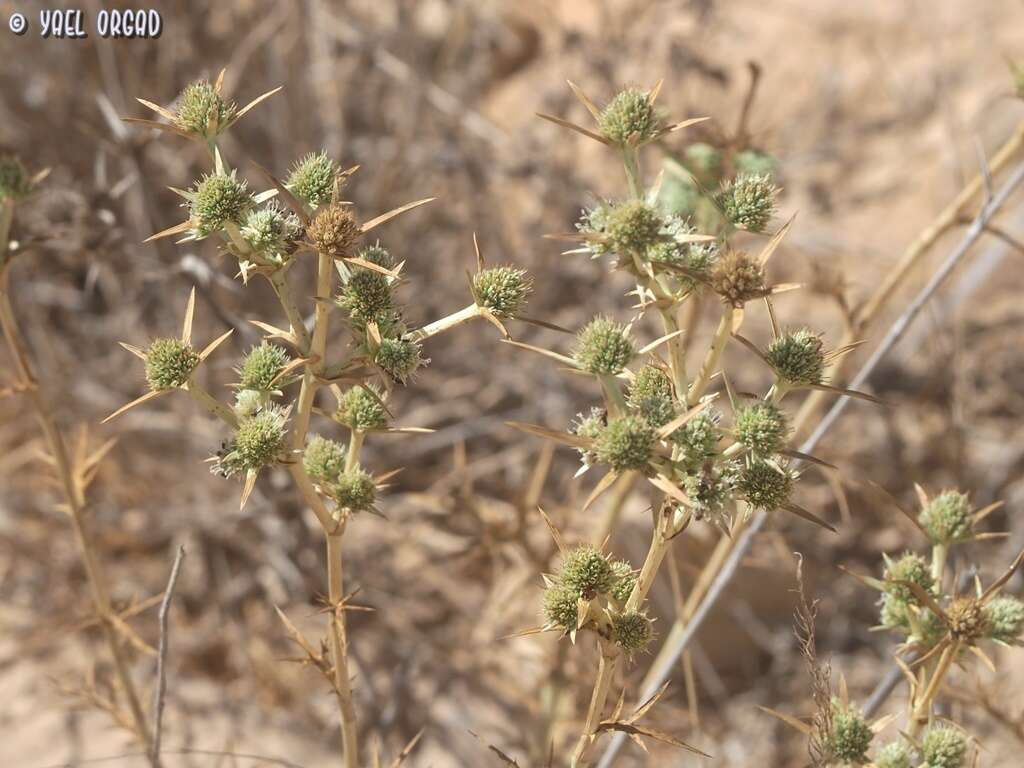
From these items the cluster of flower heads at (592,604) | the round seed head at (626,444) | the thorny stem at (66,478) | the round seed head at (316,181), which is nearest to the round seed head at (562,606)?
the cluster of flower heads at (592,604)

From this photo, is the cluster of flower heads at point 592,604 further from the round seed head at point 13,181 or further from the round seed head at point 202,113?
the round seed head at point 13,181

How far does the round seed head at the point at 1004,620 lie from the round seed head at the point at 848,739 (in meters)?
0.27

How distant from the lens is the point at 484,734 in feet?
12.0

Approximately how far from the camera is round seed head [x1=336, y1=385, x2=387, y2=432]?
5.77 feet

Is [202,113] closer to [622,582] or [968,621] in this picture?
[622,582]

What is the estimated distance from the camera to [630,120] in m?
1.66

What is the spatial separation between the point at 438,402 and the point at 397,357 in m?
3.25

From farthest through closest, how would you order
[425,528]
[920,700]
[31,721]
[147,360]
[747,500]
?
[425,528] < [31,721] < [920,700] < [147,360] < [747,500]

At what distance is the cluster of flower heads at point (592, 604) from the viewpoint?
1619 mm

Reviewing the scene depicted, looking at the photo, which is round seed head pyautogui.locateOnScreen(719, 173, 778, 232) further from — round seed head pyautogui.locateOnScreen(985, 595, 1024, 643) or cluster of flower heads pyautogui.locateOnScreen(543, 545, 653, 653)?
round seed head pyautogui.locateOnScreen(985, 595, 1024, 643)

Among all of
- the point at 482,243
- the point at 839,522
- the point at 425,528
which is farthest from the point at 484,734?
the point at 482,243

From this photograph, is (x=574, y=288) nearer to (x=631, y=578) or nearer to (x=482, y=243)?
(x=482, y=243)

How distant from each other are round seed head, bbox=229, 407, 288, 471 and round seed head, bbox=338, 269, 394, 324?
8.1 inches

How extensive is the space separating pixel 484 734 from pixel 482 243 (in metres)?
2.26
